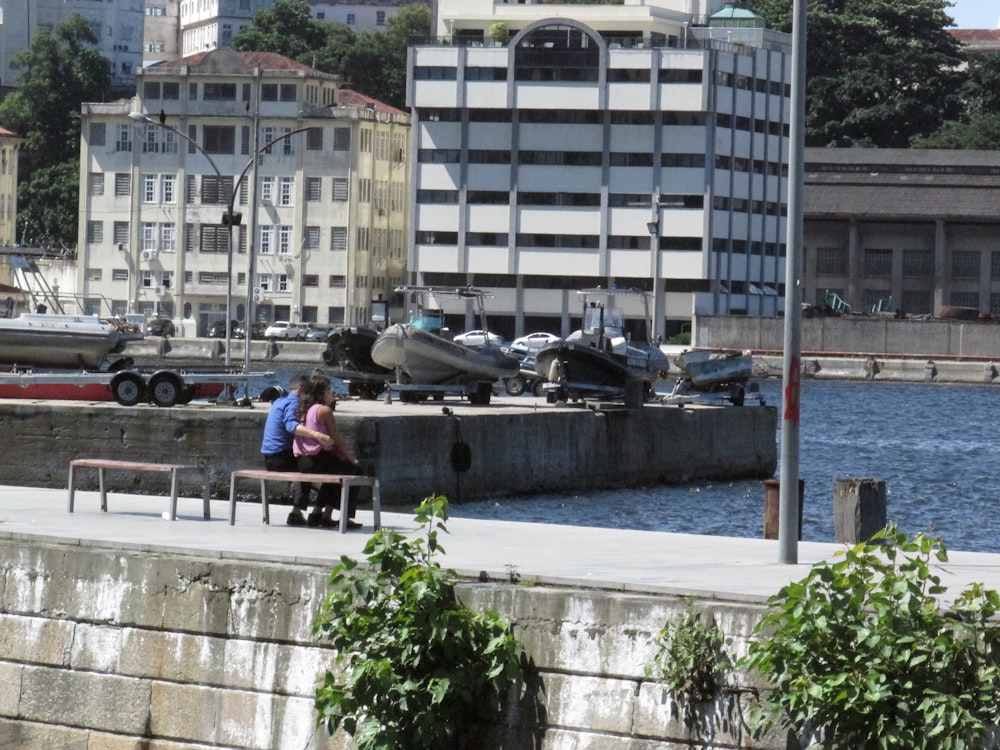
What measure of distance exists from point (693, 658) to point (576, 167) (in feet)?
346

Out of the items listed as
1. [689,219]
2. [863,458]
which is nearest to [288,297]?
[689,219]

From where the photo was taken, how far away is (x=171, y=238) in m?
125

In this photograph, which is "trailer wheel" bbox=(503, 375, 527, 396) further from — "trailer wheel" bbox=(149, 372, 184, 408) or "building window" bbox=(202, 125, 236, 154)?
"building window" bbox=(202, 125, 236, 154)

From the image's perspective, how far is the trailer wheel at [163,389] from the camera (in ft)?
115

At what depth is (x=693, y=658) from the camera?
10.9 metres

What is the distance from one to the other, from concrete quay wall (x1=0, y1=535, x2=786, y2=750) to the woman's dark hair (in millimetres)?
3576

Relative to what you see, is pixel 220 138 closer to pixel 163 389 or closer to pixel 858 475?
pixel 858 475

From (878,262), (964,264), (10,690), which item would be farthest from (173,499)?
(878,262)

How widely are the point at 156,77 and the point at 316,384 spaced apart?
111 meters

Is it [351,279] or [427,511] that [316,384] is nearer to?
[427,511]

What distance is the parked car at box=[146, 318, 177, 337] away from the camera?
117 metres

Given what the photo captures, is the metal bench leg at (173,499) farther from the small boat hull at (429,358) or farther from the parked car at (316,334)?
the parked car at (316,334)

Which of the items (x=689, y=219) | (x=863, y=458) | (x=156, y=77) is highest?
(x=156, y=77)

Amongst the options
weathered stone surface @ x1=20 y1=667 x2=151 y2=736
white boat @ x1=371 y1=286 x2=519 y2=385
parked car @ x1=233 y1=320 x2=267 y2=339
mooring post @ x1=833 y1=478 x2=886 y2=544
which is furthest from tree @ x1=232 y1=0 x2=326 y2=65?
weathered stone surface @ x1=20 y1=667 x2=151 y2=736
